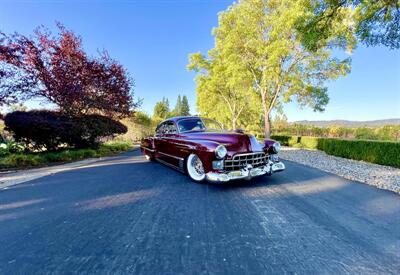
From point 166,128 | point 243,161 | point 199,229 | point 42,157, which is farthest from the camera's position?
point 42,157

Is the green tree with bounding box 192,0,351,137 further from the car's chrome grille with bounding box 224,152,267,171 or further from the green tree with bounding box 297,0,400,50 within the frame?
the car's chrome grille with bounding box 224,152,267,171

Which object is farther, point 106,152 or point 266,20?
point 266,20

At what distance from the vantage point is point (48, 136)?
26.2 ft

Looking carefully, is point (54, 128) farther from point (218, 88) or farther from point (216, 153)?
point (218, 88)

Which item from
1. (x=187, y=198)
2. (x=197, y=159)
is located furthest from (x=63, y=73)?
(x=187, y=198)

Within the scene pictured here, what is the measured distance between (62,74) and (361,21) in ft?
37.7

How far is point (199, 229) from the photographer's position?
2389 millimetres

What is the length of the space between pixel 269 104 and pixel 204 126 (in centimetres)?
1046

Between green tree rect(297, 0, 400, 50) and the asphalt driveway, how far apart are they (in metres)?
5.16

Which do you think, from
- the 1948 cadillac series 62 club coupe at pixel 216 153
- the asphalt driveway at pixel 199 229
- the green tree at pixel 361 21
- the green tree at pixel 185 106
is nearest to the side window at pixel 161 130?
the 1948 cadillac series 62 club coupe at pixel 216 153

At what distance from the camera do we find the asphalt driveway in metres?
1.77

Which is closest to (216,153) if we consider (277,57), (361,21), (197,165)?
(197,165)

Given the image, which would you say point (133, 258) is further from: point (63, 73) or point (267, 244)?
point (63, 73)

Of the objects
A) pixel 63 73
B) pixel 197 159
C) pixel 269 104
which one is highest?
pixel 63 73
